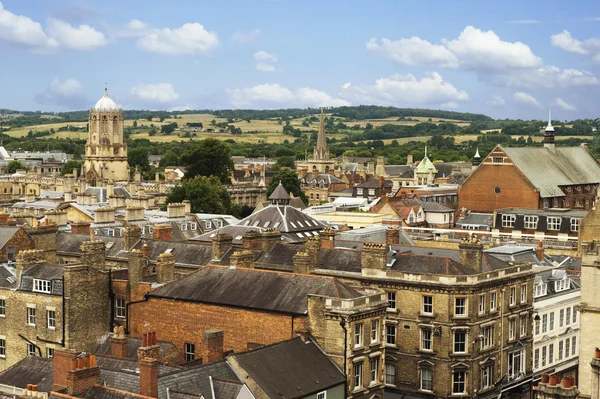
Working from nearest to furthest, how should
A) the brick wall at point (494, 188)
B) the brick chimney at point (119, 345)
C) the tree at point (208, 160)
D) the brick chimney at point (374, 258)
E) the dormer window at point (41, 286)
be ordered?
the brick chimney at point (119, 345) < the dormer window at point (41, 286) < the brick chimney at point (374, 258) < the brick wall at point (494, 188) < the tree at point (208, 160)

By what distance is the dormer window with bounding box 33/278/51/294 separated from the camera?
2137 inches

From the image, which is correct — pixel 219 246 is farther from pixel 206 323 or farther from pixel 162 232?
pixel 162 232

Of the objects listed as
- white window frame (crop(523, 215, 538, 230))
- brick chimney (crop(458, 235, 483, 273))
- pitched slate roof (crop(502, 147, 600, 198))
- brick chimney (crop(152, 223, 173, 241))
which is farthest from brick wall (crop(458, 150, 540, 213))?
brick chimney (crop(458, 235, 483, 273))

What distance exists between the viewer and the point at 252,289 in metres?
51.6

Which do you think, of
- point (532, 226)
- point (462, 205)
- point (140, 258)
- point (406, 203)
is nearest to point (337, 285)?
point (140, 258)

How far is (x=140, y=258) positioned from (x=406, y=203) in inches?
2460

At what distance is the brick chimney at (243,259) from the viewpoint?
180ft

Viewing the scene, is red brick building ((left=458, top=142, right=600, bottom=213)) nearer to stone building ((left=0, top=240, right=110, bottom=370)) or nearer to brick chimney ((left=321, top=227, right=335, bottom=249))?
brick chimney ((left=321, top=227, right=335, bottom=249))

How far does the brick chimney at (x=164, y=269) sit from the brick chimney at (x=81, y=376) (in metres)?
17.9

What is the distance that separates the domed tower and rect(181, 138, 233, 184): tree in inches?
533

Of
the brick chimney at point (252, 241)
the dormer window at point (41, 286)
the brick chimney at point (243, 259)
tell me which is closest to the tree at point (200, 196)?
the brick chimney at point (252, 241)

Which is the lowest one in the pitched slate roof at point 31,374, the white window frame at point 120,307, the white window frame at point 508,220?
the pitched slate roof at point 31,374

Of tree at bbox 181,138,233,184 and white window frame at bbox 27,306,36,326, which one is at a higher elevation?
tree at bbox 181,138,233,184

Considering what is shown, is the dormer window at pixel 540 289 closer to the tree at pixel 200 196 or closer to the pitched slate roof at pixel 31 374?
the pitched slate roof at pixel 31 374
